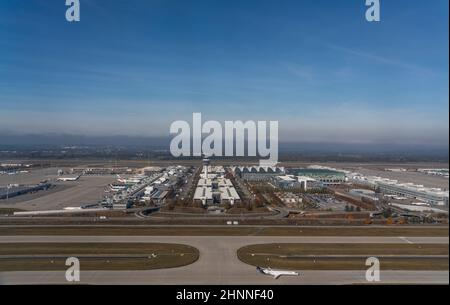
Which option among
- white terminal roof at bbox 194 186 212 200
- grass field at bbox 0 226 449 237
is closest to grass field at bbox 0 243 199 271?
grass field at bbox 0 226 449 237

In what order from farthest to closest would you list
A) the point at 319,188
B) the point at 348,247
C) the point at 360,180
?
the point at 319,188 < the point at 360,180 < the point at 348,247

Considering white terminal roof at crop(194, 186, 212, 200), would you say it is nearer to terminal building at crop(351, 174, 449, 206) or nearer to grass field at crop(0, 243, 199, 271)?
grass field at crop(0, 243, 199, 271)

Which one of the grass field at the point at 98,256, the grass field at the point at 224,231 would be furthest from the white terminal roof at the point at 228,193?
the grass field at the point at 98,256

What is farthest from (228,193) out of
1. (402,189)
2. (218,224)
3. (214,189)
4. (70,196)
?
(402,189)
